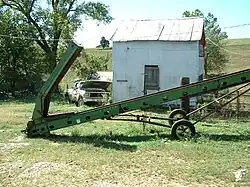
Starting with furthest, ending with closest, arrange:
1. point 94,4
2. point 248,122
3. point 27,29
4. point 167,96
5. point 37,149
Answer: point 94,4 < point 27,29 < point 248,122 < point 167,96 < point 37,149

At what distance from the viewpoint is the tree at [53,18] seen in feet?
104

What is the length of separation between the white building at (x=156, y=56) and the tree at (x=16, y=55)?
410 inches

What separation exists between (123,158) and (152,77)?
1324 centimetres

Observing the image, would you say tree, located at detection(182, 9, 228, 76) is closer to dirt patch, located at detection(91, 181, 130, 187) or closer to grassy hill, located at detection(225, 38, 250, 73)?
grassy hill, located at detection(225, 38, 250, 73)

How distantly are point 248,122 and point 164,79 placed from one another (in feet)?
23.1

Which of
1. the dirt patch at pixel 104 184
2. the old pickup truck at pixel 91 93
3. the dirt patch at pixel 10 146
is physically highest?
the old pickup truck at pixel 91 93

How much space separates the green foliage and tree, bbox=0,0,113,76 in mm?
1923

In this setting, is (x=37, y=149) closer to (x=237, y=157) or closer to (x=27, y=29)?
(x=237, y=157)

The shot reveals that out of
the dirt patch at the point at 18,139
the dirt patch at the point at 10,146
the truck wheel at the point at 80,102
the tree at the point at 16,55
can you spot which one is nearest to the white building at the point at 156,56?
the truck wheel at the point at 80,102

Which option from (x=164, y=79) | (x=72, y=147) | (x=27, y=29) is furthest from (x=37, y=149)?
(x=27, y=29)

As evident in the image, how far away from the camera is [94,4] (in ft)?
110

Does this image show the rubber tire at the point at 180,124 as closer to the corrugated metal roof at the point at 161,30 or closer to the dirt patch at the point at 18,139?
the dirt patch at the point at 18,139

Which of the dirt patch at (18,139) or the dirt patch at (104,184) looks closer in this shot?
the dirt patch at (104,184)

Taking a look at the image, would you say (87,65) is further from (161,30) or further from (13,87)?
(161,30)
